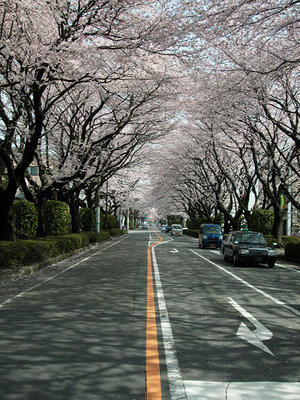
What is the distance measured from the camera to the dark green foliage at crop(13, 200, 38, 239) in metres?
22.0

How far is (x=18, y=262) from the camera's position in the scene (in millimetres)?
13367

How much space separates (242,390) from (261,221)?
29.0 metres

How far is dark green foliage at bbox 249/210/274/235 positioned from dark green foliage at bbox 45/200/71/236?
47.5ft

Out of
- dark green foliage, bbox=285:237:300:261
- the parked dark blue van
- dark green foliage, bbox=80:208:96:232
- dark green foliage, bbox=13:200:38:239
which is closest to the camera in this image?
dark green foliage, bbox=285:237:300:261

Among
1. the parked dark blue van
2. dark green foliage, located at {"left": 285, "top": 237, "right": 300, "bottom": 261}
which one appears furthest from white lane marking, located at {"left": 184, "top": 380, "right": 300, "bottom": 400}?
the parked dark blue van

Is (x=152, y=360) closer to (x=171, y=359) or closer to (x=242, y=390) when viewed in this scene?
(x=171, y=359)

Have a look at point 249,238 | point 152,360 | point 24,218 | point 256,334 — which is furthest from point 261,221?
point 152,360

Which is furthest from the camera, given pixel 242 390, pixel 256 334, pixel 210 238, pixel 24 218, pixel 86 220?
pixel 86 220

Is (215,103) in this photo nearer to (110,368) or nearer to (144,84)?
(144,84)

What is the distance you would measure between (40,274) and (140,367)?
966cm

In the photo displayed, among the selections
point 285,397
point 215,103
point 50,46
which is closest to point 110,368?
point 285,397

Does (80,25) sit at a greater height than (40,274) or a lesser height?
greater

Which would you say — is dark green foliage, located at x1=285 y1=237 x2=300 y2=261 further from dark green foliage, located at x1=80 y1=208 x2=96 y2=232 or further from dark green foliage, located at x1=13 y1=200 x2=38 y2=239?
dark green foliage, located at x1=80 y1=208 x2=96 y2=232

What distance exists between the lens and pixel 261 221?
3203 centimetres
